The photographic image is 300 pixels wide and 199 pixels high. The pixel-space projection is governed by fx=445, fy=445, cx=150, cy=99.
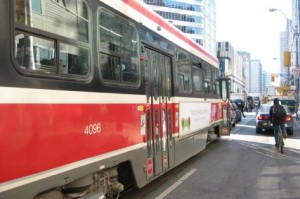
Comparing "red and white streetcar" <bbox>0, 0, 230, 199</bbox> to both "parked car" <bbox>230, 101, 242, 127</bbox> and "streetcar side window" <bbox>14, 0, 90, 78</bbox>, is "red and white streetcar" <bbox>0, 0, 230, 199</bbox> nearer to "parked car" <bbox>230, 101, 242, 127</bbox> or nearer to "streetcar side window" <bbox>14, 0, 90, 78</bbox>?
"streetcar side window" <bbox>14, 0, 90, 78</bbox>

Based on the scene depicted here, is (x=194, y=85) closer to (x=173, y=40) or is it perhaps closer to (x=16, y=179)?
(x=173, y=40)

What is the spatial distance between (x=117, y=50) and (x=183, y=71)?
14.5 ft

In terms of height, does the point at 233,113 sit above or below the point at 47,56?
below

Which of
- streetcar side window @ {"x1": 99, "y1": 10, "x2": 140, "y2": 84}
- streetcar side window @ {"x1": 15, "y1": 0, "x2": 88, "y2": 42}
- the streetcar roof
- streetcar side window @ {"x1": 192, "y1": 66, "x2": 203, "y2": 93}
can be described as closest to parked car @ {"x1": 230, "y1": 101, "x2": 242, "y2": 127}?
streetcar side window @ {"x1": 192, "y1": 66, "x2": 203, "y2": 93}

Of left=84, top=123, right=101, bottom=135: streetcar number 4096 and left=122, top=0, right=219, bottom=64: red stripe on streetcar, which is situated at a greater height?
left=122, top=0, right=219, bottom=64: red stripe on streetcar

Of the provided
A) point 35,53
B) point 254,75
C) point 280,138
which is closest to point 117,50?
point 35,53

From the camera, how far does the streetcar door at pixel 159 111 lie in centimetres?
760

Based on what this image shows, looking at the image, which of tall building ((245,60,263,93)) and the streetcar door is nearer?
the streetcar door

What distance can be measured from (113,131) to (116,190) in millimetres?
1043

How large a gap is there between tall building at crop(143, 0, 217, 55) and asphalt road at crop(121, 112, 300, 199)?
350 ft

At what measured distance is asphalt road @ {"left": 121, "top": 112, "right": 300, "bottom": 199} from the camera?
8.05 meters

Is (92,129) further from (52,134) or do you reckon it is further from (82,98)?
(52,134)

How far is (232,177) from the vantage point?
9742 millimetres

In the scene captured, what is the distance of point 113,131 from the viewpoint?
228 inches
